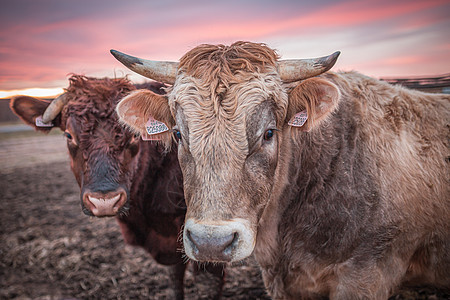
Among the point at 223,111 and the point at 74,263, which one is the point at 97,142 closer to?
the point at 223,111

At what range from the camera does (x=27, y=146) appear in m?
16.8

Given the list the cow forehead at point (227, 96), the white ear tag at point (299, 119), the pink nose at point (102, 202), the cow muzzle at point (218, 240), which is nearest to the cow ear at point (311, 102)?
the white ear tag at point (299, 119)

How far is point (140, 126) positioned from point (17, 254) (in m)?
4.30

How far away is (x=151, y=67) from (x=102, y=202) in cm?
139

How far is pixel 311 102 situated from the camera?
2.21 meters

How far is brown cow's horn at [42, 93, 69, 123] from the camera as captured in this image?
330cm

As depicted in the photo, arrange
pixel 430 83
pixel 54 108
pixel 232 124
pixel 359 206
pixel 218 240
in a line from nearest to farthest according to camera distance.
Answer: pixel 218 240
pixel 232 124
pixel 359 206
pixel 54 108
pixel 430 83

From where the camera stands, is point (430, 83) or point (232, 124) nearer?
point (232, 124)

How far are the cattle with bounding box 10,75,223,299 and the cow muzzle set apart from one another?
140cm

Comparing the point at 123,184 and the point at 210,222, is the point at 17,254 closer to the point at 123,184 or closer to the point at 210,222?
the point at 123,184

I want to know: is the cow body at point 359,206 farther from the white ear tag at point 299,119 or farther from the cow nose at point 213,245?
the cow nose at point 213,245

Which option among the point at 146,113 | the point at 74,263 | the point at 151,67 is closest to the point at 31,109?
the point at 146,113

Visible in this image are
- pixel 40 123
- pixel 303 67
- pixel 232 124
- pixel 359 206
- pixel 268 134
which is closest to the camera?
pixel 232 124

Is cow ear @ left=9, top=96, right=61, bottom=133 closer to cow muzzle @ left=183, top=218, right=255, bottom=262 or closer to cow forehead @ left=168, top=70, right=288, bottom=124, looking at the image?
cow forehead @ left=168, top=70, right=288, bottom=124
